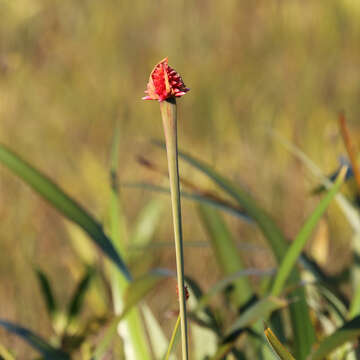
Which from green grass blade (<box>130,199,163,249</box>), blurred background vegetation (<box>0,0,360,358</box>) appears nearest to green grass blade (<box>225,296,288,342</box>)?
blurred background vegetation (<box>0,0,360,358</box>)

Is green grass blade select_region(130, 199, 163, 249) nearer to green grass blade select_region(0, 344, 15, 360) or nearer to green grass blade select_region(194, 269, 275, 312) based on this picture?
green grass blade select_region(194, 269, 275, 312)

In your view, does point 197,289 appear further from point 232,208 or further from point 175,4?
point 175,4

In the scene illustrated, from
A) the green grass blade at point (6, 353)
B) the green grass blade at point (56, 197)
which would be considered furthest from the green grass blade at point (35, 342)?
the green grass blade at point (56, 197)

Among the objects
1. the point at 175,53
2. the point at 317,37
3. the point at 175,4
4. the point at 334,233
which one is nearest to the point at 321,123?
the point at 334,233

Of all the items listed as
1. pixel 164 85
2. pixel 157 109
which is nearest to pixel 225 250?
pixel 164 85

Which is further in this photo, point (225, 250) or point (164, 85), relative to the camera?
point (225, 250)

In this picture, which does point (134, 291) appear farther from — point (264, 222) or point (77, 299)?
point (77, 299)
